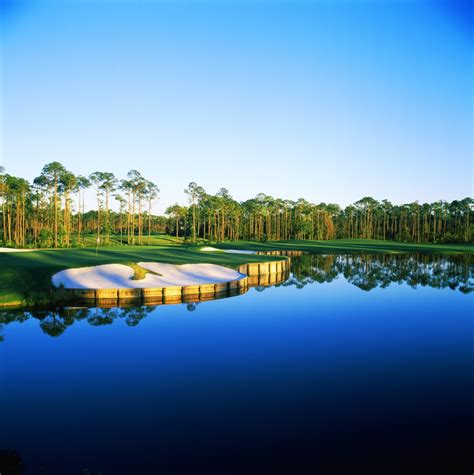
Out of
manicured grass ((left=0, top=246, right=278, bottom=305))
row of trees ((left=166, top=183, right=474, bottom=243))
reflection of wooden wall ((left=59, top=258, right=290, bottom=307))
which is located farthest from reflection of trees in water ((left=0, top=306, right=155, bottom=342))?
→ row of trees ((left=166, top=183, right=474, bottom=243))

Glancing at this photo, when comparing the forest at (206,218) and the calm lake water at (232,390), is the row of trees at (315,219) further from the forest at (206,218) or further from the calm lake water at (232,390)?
the calm lake water at (232,390)

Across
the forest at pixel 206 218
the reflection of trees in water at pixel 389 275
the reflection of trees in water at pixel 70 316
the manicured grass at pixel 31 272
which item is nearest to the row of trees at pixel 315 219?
the forest at pixel 206 218

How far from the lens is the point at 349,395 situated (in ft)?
31.9

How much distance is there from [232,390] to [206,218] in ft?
260

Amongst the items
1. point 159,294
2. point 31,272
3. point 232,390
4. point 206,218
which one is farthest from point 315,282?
point 206,218

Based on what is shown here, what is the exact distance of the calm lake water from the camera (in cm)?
727

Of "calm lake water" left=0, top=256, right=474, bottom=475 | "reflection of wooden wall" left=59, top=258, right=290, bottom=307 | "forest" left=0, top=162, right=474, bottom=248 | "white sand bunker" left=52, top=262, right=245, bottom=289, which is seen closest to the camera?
"calm lake water" left=0, top=256, right=474, bottom=475

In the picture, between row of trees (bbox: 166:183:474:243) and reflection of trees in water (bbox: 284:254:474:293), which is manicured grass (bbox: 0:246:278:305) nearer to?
reflection of trees in water (bbox: 284:254:474:293)

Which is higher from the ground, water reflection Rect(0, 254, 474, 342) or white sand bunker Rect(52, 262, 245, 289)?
white sand bunker Rect(52, 262, 245, 289)

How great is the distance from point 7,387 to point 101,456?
4779 millimetres

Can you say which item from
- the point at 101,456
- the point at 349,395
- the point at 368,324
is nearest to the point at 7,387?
the point at 101,456

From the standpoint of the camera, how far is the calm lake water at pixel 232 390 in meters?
7.27

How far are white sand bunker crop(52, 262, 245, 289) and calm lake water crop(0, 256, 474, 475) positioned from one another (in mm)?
3212

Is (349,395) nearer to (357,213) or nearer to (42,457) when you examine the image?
(42,457)
